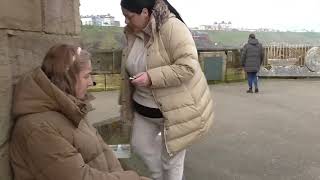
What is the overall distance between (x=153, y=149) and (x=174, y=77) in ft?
2.21

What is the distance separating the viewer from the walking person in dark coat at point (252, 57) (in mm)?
13273

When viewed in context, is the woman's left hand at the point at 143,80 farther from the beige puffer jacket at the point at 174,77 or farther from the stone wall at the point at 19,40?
the stone wall at the point at 19,40

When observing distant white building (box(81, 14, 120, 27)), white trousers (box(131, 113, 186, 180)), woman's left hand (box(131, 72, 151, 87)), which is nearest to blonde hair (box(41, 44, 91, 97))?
woman's left hand (box(131, 72, 151, 87))

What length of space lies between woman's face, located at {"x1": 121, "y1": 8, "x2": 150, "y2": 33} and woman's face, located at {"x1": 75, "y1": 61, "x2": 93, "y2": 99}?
1.04 metres

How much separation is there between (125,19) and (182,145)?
996 millimetres

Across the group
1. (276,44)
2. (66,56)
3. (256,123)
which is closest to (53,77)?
(66,56)

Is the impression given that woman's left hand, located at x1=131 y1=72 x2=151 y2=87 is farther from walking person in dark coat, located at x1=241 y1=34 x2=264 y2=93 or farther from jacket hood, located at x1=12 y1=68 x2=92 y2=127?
walking person in dark coat, located at x1=241 y1=34 x2=264 y2=93

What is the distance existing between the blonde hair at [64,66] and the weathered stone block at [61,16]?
0.44 m

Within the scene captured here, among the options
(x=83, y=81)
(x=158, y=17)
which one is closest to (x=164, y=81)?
(x=158, y=17)

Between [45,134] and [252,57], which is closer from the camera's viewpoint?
[45,134]

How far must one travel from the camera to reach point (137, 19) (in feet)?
11.7

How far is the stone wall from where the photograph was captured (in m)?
2.34

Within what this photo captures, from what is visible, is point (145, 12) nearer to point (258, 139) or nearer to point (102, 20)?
point (258, 139)

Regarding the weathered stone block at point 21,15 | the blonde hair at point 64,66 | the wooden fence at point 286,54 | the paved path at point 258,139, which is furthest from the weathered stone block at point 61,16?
the wooden fence at point 286,54
